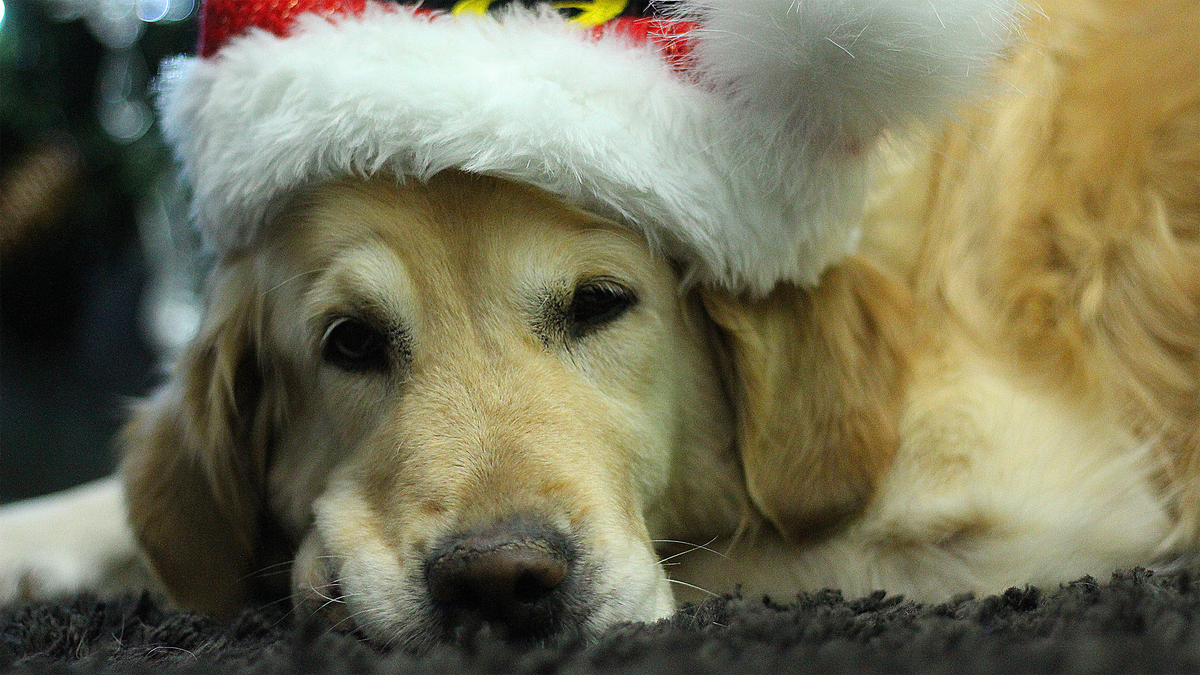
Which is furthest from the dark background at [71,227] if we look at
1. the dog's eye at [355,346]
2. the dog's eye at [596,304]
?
the dog's eye at [596,304]

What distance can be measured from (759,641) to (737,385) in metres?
0.71

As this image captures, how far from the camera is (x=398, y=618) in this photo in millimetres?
1136

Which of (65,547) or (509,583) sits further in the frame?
(65,547)

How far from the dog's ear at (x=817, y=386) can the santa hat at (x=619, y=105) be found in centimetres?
13

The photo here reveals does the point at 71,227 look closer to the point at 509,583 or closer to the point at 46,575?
the point at 46,575

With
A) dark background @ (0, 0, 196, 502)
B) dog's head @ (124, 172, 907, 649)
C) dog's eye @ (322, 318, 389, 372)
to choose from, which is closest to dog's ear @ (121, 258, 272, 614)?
dog's head @ (124, 172, 907, 649)

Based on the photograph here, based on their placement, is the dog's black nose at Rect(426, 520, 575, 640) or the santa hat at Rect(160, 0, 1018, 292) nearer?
the dog's black nose at Rect(426, 520, 575, 640)

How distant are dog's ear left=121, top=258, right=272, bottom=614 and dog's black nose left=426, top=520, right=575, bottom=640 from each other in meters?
0.70

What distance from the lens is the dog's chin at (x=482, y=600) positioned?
107 centimetres

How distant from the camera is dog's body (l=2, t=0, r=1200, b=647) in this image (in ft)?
4.21

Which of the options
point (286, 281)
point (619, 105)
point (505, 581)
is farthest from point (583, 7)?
point (505, 581)

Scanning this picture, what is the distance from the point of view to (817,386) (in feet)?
4.90

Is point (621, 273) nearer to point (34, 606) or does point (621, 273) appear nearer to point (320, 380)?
point (320, 380)

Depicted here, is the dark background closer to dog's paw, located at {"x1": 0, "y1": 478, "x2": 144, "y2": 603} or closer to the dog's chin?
dog's paw, located at {"x1": 0, "y1": 478, "x2": 144, "y2": 603}
